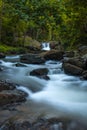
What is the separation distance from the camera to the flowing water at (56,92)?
7873 mm

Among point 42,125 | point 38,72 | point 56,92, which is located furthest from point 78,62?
point 42,125

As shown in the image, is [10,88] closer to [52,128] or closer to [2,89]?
[2,89]

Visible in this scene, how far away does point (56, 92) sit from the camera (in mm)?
10609

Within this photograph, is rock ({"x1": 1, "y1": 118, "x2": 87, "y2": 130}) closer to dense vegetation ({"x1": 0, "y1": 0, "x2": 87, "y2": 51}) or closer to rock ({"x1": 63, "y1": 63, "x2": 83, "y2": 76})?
dense vegetation ({"x1": 0, "y1": 0, "x2": 87, "y2": 51})

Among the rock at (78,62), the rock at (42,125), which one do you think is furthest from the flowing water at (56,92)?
the rock at (78,62)

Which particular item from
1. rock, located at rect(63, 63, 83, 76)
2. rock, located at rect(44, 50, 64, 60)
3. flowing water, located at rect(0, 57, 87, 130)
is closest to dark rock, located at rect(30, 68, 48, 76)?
flowing water, located at rect(0, 57, 87, 130)

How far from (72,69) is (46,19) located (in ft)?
9.05

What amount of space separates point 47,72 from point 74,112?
20.9ft

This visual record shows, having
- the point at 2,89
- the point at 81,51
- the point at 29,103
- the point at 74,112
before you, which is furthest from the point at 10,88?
the point at 81,51

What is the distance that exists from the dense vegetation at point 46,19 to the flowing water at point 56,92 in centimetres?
265

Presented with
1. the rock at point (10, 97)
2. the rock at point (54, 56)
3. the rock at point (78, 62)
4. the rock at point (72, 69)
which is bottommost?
the rock at point (54, 56)

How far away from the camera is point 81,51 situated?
2098cm

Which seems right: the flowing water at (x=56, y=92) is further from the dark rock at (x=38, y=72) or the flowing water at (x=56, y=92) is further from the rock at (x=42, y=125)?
the dark rock at (x=38, y=72)

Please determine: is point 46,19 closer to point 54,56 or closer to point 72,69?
point 72,69
